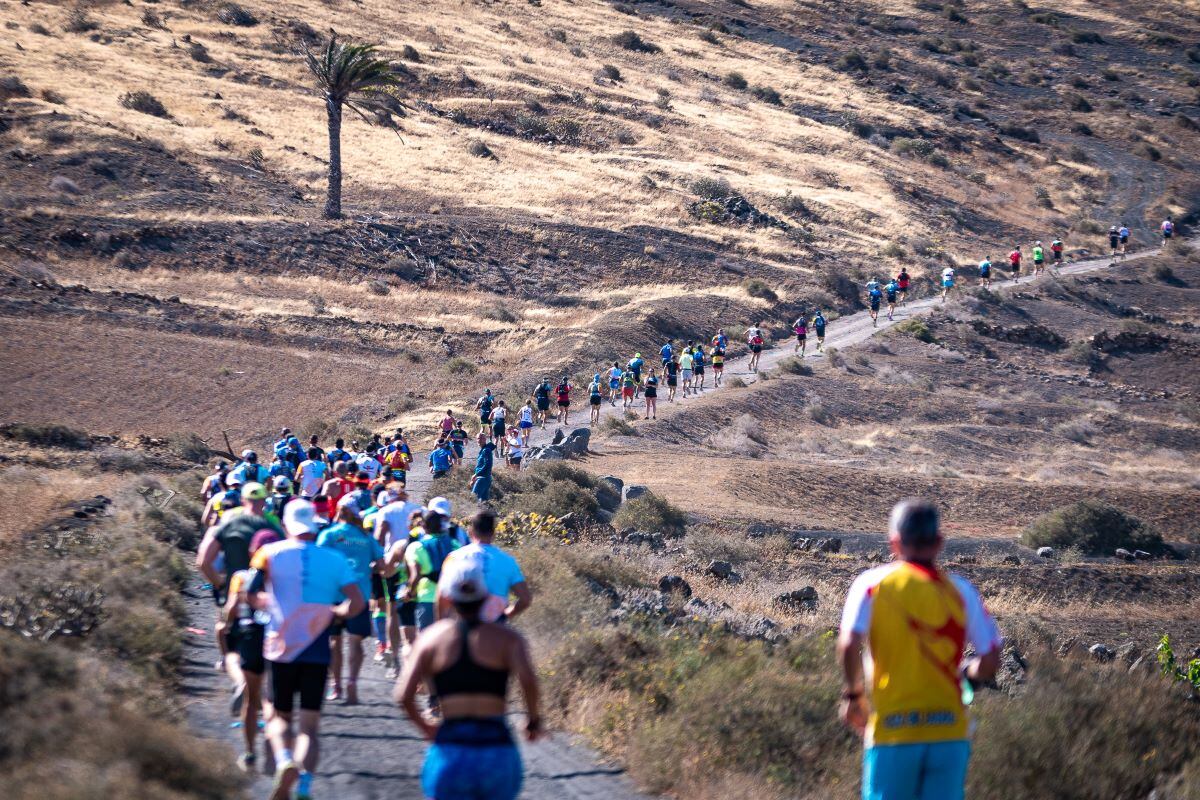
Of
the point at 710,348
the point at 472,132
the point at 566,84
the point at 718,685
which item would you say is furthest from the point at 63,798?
the point at 566,84

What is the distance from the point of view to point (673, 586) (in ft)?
51.5

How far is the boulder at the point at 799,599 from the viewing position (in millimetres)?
16703

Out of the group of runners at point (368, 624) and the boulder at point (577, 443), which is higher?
the group of runners at point (368, 624)

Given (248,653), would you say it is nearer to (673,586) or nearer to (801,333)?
(673,586)

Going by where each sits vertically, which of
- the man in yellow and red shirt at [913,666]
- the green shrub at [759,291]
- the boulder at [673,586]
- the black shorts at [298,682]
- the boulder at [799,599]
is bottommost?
the green shrub at [759,291]

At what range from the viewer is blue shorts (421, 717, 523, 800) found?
516cm

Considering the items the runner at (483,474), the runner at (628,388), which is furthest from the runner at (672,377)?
the runner at (483,474)

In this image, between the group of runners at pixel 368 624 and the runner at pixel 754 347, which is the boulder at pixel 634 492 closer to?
the group of runners at pixel 368 624

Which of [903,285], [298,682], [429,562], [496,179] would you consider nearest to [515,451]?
[429,562]

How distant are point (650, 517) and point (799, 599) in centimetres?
652

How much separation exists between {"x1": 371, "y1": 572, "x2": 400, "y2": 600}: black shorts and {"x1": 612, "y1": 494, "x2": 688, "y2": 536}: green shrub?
1166 centimetres

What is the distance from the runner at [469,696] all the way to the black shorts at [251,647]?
2685 mm

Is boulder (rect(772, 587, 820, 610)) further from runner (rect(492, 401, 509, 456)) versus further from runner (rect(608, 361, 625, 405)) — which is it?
runner (rect(608, 361, 625, 405))

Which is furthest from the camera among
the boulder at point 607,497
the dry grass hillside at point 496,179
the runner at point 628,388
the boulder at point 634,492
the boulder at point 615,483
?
the dry grass hillside at point 496,179
